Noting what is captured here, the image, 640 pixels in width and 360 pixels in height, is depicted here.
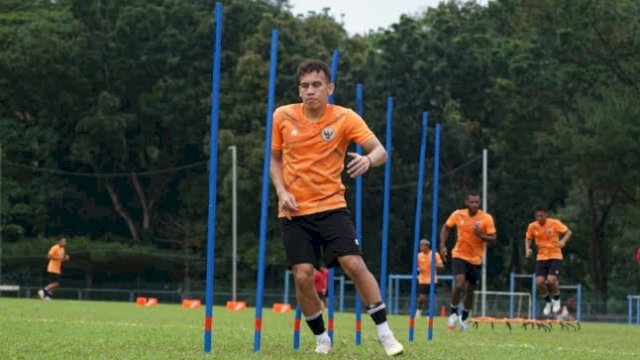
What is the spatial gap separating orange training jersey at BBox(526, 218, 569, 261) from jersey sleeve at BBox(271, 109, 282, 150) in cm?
1457

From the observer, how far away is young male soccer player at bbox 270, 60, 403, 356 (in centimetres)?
1045

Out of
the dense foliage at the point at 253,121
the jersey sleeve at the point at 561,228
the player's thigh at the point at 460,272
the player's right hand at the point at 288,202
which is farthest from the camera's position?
the dense foliage at the point at 253,121

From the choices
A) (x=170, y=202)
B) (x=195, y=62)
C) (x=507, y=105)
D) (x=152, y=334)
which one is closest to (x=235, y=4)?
(x=195, y=62)

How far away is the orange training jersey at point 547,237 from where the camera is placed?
2473 centimetres

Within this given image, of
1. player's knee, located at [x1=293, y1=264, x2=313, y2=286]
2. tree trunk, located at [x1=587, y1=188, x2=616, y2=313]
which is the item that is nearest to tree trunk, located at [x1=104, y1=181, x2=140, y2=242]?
tree trunk, located at [x1=587, y1=188, x2=616, y2=313]

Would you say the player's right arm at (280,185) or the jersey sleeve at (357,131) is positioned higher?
the jersey sleeve at (357,131)

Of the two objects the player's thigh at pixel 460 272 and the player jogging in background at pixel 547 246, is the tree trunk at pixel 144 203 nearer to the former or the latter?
the player jogging in background at pixel 547 246

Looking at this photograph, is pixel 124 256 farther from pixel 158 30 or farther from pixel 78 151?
pixel 158 30

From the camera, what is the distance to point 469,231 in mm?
21500

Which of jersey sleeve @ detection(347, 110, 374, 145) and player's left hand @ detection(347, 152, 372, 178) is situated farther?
jersey sleeve @ detection(347, 110, 374, 145)

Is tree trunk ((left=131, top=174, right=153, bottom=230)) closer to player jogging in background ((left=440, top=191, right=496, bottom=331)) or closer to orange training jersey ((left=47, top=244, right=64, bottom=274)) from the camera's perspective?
orange training jersey ((left=47, top=244, right=64, bottom=274))

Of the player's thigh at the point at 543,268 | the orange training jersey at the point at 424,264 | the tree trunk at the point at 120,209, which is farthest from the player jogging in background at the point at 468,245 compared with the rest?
the tree trunk at the point at 120,209

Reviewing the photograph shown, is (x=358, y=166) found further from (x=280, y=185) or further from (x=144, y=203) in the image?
(x=144, y=203)

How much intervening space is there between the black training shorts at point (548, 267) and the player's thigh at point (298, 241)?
1489 cm
